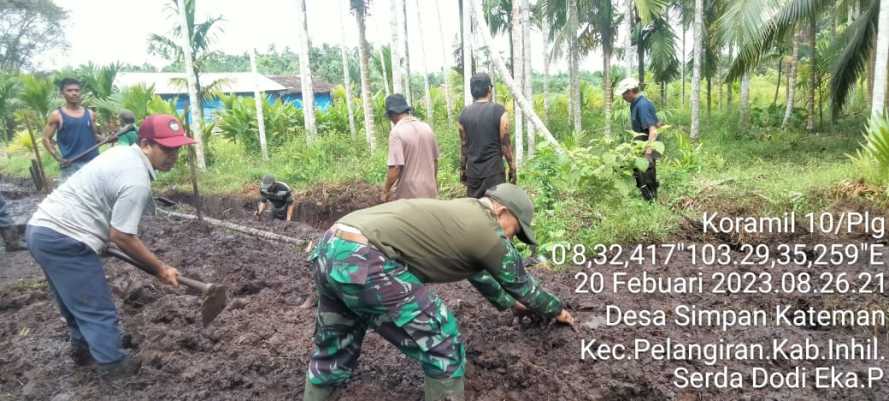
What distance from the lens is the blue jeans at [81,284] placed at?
308cm

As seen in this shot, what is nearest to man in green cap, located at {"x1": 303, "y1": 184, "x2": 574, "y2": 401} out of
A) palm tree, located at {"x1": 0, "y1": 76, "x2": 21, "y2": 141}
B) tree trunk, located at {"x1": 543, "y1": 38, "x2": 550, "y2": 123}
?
A: tree trunk, located at {"x1": 543, "y1": 38, "x2": 550, "y2": 123}

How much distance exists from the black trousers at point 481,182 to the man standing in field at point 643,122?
158 centimetres

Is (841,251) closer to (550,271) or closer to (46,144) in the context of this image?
(550,271)

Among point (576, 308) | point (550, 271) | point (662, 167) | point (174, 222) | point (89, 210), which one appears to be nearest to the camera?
point (89, 210)

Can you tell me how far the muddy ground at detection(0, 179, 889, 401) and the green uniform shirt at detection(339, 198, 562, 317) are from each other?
82 centimetres

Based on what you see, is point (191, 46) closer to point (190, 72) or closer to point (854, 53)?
point (190, 72)

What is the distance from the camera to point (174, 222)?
860 centimetres

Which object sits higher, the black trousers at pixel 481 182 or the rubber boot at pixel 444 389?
the black trousers at pixel 481 182

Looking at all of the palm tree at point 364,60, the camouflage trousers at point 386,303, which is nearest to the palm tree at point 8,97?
the palm tree at point 364,60

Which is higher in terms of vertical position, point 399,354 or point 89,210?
point 89,210

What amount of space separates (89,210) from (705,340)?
358 cm

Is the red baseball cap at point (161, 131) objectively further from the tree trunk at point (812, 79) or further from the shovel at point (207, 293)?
the tree trunk at point (812, 79)

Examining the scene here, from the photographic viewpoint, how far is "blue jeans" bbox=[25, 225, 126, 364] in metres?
3.08

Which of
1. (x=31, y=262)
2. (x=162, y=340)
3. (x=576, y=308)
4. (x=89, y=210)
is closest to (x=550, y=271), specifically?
(x=576, y=308)
